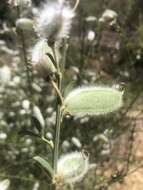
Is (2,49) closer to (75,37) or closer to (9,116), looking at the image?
(9,116)

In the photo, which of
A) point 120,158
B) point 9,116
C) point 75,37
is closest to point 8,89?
point 9,116

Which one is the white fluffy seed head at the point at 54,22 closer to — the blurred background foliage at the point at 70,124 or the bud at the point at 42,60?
the bud at the point at 42,60

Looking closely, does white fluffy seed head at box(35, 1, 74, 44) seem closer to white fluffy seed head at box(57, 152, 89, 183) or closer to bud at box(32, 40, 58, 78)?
bud at box(32, 40, 58, 78)

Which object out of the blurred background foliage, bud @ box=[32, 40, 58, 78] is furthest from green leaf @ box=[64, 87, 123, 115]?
the blurred background foliage

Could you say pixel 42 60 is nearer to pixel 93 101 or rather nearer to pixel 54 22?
pixel 54 22

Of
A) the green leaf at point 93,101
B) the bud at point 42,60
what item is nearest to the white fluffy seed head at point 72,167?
the green leaf at point 93,101

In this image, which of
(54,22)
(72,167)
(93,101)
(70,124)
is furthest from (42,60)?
(70,124)
